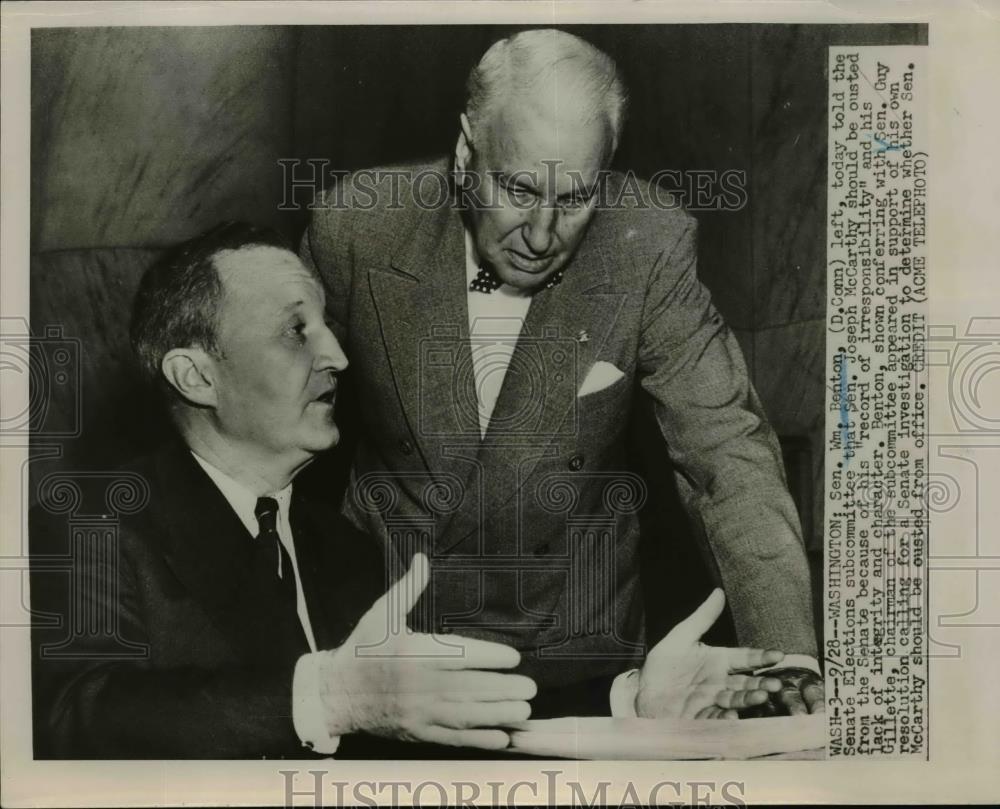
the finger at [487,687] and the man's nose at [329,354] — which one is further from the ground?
the man's nose at [329,354]

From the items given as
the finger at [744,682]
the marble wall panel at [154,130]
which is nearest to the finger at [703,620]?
the finger at [744,682]

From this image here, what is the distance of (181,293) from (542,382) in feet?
2.99

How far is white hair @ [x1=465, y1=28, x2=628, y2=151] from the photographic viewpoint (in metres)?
2.73

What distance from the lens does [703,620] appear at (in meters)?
2.79

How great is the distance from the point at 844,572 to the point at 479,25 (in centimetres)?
164

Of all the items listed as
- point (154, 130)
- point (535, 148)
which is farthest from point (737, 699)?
point (154, 130)

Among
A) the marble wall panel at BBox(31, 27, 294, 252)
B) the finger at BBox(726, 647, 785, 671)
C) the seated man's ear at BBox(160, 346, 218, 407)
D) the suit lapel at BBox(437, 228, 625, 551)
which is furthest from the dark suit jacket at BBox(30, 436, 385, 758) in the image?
the finger at BBox(726, 647, 785, 671)

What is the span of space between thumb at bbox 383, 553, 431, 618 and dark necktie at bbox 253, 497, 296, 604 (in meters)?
0.24

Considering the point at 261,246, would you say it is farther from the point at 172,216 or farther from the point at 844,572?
the point at 844,572

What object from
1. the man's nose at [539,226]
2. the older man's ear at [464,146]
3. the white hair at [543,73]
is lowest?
the man's nose at [539,226]

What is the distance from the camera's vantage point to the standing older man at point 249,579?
2.75 metres

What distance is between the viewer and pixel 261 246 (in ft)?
9.04

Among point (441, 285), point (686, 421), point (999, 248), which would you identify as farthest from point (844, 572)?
point (441, 285)

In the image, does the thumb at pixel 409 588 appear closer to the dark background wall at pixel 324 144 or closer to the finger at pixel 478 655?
the finger at pixel 478 655
